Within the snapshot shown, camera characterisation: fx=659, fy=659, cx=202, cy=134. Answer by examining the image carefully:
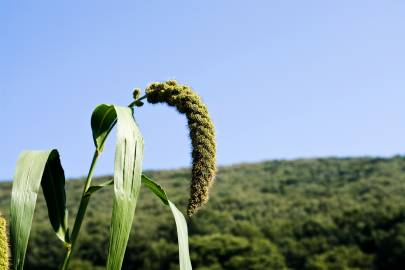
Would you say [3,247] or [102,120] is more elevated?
[102,120]

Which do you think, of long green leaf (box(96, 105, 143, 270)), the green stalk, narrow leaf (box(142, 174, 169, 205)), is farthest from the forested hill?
long green leaf (box(96, 105, 143, 270))

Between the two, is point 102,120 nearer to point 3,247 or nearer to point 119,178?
point 119,178

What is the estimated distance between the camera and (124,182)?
162cm

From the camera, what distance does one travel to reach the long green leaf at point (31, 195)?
162cm

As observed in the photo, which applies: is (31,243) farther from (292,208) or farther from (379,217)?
(379,217)

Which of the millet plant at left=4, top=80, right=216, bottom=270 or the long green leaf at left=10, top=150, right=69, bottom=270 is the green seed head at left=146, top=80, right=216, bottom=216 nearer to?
the millet plant at left=4, top=80, right=216, bottom=270

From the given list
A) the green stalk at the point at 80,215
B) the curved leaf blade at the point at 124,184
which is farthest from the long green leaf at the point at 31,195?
the curved leaf blade at the point at 124,184

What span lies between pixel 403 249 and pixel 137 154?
39675 mm

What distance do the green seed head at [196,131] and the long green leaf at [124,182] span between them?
5.4 inches

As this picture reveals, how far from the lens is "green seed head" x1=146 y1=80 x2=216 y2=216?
1.71m

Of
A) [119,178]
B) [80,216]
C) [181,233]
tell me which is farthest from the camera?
[181,233]

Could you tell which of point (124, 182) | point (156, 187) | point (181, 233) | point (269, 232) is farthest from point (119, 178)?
point (269, 232)

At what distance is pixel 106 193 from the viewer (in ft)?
234

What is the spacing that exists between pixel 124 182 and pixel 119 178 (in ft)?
0.05
